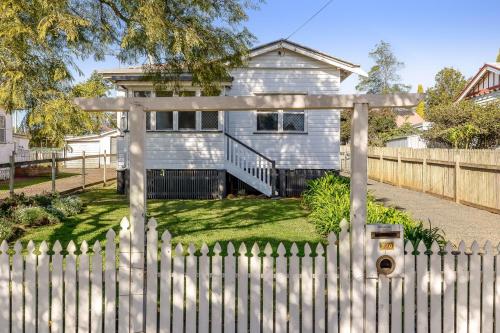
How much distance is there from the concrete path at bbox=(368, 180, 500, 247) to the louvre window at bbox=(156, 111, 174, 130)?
757 centimetres

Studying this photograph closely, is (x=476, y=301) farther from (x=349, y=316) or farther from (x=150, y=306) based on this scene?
(x=150, y=306)

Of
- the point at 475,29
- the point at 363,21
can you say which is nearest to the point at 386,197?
the point at 363,21

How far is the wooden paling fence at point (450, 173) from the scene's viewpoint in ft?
39.5

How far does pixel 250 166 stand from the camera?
15438 millimetres

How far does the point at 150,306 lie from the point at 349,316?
70.1 inches

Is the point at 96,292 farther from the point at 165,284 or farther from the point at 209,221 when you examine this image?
the point at 209,221

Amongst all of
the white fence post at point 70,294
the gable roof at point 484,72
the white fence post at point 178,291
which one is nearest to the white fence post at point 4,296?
the white fence post at point 70,294

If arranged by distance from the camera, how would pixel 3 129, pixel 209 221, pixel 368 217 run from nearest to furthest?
pixel 368 217, pixel 209 221, pixel 3 129

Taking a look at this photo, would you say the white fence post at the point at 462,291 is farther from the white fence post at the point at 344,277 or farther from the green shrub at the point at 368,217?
the green shrub at the point at 368,217

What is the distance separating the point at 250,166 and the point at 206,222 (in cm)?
534

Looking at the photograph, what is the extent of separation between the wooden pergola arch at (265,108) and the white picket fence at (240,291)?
0.23ft

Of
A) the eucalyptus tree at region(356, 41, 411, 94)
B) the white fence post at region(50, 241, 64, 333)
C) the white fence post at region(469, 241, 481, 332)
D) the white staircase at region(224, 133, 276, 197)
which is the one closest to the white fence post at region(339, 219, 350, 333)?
the white fence post at region(469, 241, 481, 332)

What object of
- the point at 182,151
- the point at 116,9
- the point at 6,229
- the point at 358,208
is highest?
the point at 116,9

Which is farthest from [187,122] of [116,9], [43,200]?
[116,9]
